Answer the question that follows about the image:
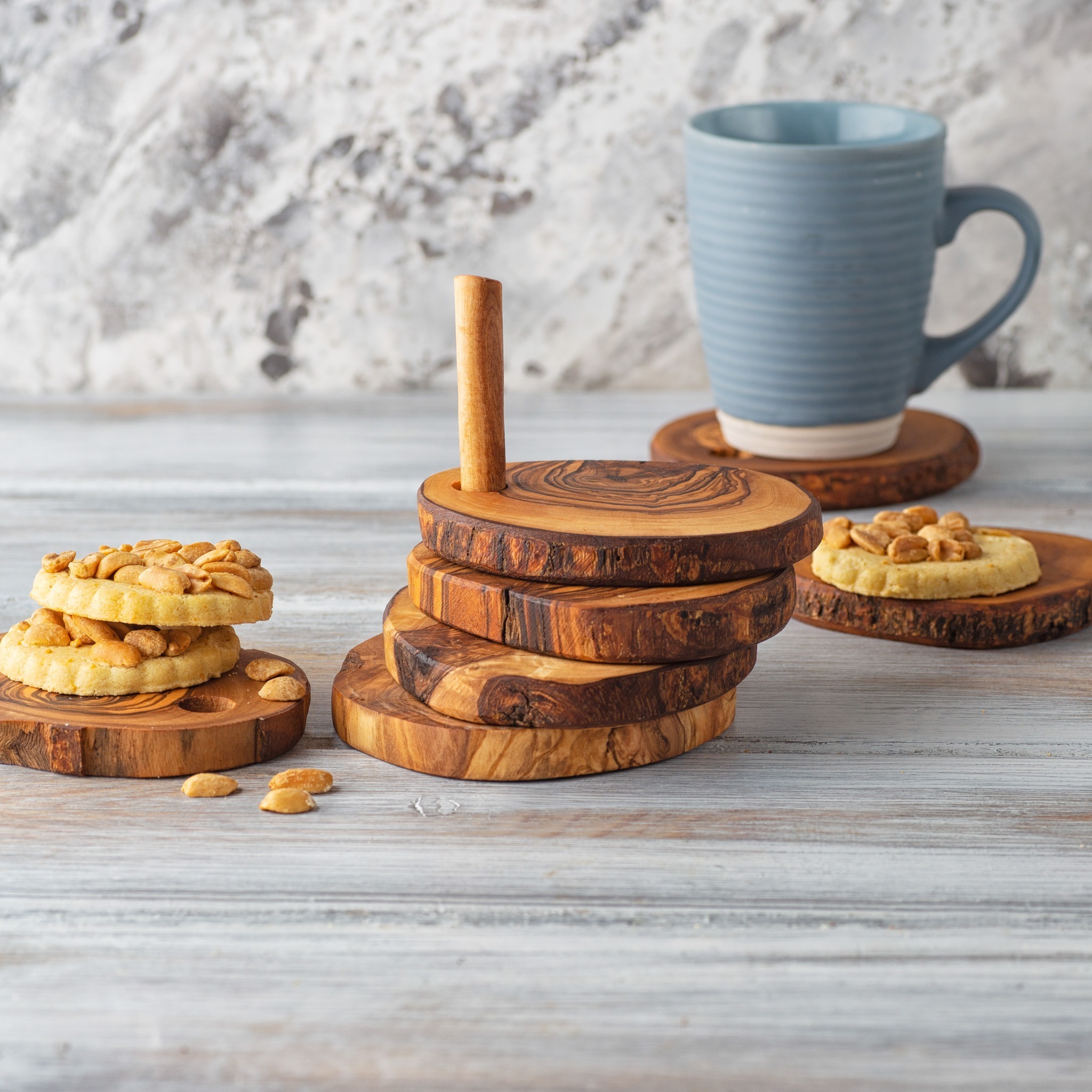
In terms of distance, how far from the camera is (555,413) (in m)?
1.38

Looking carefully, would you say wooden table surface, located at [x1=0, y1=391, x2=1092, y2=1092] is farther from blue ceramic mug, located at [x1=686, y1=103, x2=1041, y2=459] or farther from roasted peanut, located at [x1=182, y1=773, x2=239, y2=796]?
blue ceramic mug, located at [x1=686, y1=103, x2=1041, y2=459]

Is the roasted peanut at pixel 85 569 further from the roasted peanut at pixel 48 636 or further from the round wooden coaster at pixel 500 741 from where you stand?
the round wooden coaster at pixel 500 741

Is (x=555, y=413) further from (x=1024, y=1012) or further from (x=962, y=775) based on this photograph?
(x=1024, y=1012)

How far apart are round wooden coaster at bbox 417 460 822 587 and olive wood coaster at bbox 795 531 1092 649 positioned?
11 centimetres

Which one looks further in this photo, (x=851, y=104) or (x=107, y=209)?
(x=107, y=209)

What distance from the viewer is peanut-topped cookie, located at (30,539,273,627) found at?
626mm

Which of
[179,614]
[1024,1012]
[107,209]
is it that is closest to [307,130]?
[107,209]

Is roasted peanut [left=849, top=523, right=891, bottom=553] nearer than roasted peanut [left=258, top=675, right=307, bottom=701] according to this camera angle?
No

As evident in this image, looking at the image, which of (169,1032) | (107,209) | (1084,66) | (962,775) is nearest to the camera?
(169,1032)

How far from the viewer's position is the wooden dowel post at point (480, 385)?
2.21 ft

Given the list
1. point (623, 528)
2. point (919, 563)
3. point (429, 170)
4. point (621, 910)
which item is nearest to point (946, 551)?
point (919, 563)

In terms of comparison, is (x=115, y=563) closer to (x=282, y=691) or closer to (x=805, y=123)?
(x=282, y=691)

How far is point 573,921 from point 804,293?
64cm

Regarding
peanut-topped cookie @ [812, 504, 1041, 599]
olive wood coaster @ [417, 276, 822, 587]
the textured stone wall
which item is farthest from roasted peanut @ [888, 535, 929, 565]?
the textured stone wall
